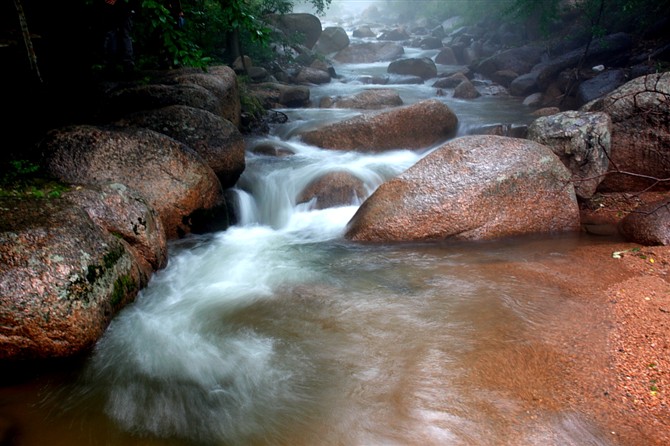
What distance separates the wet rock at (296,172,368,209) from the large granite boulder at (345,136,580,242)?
129cm

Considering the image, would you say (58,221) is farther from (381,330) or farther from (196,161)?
(381,330)

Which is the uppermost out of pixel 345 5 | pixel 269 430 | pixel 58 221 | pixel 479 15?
pixel 345 5

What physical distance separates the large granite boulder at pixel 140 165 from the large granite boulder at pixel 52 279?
1225mm

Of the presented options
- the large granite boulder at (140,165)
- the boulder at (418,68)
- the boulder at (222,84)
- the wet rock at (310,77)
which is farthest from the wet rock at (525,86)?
the large granite boulder at (140,165)

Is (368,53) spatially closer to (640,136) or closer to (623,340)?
(640,136)

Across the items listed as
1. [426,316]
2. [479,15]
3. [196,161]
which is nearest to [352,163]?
[196,161]

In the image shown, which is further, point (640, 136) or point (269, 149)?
point (269, 149)

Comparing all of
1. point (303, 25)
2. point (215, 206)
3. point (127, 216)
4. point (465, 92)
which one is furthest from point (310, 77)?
point (127, 216)

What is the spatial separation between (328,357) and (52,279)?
7.39 ft

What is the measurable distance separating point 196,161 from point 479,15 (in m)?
31.1

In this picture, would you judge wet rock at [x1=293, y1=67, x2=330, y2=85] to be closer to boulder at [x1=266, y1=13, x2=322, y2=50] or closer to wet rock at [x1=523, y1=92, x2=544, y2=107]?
boulder at [x1=266, y1=13, x2=322, y2=50]

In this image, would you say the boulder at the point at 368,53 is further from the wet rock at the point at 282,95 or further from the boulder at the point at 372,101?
the boulder at the point at 372,101

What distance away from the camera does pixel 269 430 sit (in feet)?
9.55

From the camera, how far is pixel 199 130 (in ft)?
21.5
